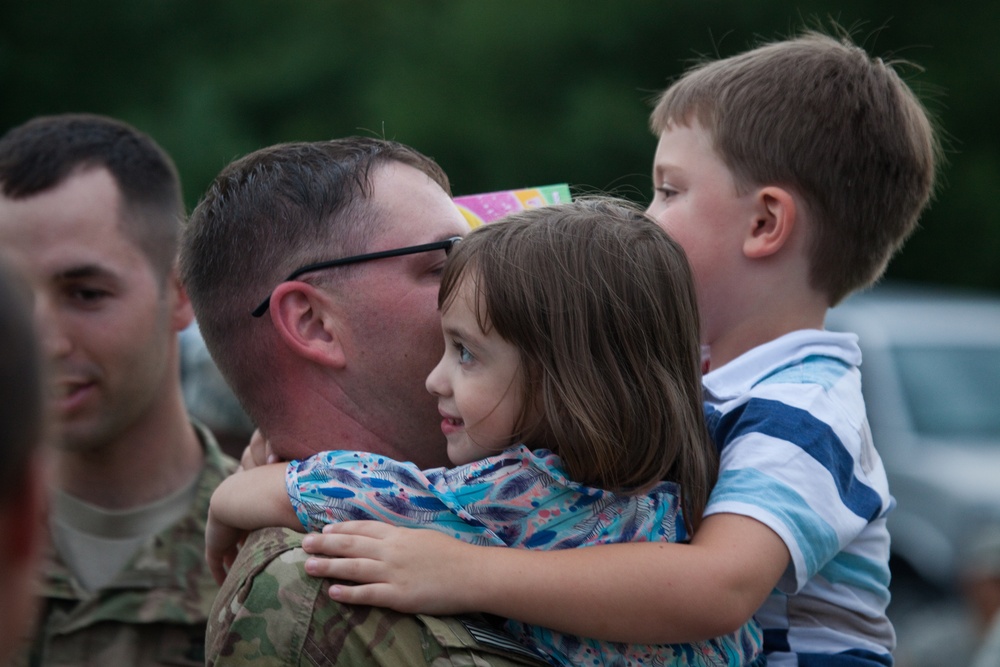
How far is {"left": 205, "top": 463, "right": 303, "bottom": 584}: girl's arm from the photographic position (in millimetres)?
2180

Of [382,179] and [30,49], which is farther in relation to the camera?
[30,49]

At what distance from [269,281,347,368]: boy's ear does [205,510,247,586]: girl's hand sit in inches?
15.8

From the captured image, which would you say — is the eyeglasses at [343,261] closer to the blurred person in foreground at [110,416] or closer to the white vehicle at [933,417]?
the blurred person in foreground at [110,416]

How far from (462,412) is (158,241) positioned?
1.98m

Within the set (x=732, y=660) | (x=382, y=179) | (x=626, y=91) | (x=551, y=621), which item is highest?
(x=382, y=179)

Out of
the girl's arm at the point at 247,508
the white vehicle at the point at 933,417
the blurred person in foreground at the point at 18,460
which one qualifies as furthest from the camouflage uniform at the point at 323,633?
the white vehicle at the point at 933,417

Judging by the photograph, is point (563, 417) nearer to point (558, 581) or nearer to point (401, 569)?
point (558, 581)

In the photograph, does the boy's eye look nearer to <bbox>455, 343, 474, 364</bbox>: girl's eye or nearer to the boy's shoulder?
<bbox>455, 343, 474, 364</bbox>: girl's eye

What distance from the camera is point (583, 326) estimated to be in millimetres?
2045

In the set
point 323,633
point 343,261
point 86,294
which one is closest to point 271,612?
point 323,633

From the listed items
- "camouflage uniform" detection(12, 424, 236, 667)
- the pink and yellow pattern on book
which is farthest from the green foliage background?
the pink and yellow pattern on book

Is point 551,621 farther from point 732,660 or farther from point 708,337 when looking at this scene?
point 708,337

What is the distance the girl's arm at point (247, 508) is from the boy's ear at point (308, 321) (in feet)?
0.85

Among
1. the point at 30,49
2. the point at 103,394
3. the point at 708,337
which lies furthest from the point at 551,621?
the point at 30,49
